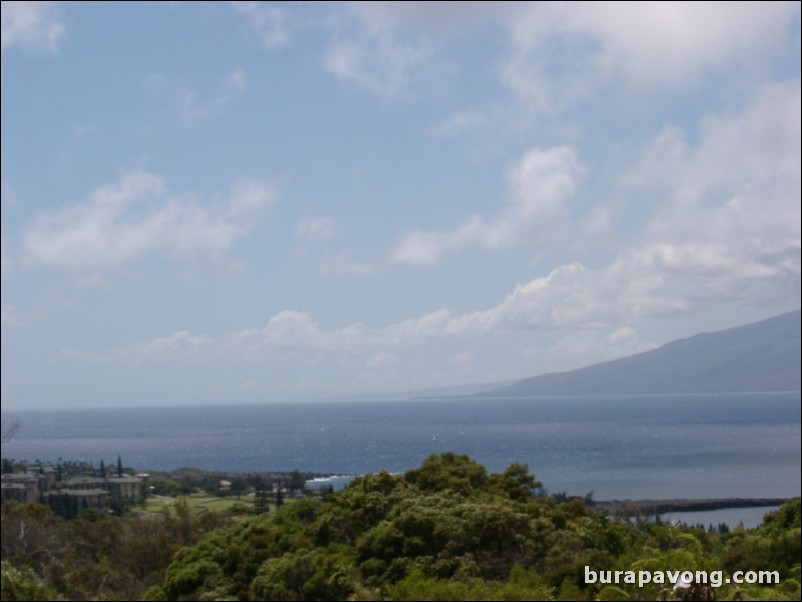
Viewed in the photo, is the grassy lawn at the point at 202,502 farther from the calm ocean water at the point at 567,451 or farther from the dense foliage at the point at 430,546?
the dense foliage at the point at 430,546

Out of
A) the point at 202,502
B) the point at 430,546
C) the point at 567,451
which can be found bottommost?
the point at 567,451

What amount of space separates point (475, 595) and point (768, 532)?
42.3 ft

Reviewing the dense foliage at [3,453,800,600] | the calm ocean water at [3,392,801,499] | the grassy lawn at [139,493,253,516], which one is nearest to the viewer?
the dense foliage at [3,453,800,600]

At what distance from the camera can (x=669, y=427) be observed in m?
119

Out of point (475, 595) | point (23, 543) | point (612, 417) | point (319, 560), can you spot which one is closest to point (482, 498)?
point (319, 560)

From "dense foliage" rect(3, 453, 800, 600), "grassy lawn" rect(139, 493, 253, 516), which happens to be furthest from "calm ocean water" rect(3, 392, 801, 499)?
"dense foliage" rect(3, 453, 800, 600)

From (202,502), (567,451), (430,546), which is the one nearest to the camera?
(430,546)

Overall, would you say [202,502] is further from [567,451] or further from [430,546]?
[567,451]

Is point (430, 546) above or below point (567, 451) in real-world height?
above

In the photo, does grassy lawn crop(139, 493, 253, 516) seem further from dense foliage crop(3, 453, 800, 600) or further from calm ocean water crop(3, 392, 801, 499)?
dense foliage crop(3, 453, 800, 600)

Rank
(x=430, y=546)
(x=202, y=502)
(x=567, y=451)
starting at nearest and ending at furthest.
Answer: (x=430, y=546) → (x=202, y=502) → (x=567, y=451)

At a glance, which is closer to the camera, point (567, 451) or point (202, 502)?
point (202, 502)

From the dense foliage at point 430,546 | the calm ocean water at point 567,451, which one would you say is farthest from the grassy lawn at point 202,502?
the dense foliage at point 430,546

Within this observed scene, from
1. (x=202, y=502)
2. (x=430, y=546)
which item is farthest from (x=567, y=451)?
(x=430, y=546)
